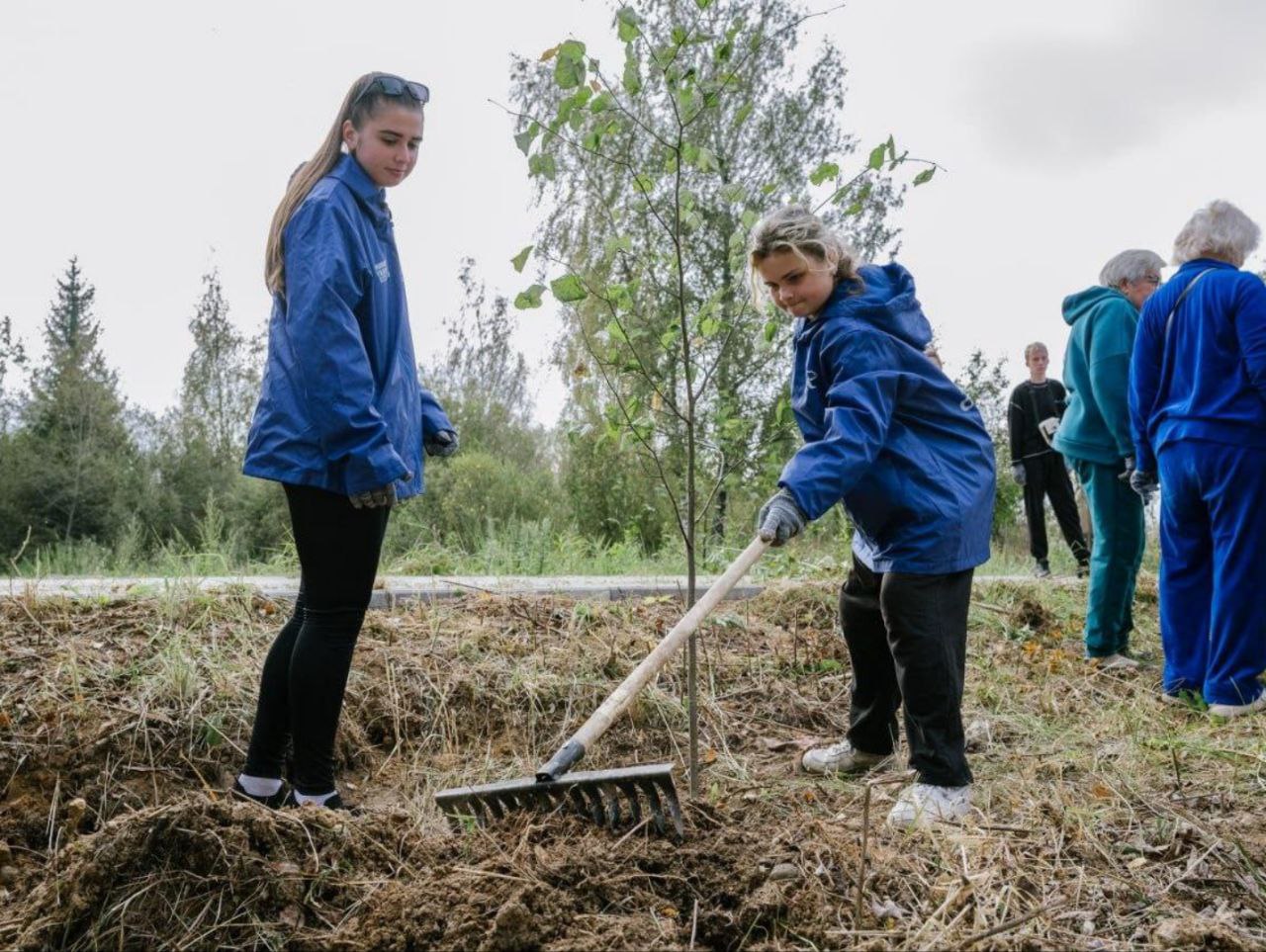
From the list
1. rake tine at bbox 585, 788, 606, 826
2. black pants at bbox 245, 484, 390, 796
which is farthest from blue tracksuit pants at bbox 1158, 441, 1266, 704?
black pants at bbox 245, 484, 390, 796

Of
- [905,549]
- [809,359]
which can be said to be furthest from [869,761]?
[809,359]

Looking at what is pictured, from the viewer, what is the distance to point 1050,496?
32.6 ft

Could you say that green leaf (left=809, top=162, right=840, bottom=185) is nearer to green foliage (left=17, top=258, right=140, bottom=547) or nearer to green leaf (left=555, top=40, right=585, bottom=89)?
green leaf (left=555, top=40, right=585, bottom=89)

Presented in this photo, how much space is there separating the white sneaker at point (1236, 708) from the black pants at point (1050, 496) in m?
5.57

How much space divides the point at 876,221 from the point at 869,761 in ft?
64.5

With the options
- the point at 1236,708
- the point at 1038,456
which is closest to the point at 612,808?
the point at 1236,708

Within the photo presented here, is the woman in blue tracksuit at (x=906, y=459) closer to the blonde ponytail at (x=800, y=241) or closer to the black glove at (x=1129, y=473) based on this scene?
the blonde ponytail at (x=800, y=241)

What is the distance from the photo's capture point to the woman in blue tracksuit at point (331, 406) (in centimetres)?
270

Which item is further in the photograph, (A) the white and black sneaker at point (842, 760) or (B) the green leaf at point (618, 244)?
(A) the white and black sneaker at point (842, 760)

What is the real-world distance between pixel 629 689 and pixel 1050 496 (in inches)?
340

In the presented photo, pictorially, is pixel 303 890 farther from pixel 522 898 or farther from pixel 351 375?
pixel 351 375

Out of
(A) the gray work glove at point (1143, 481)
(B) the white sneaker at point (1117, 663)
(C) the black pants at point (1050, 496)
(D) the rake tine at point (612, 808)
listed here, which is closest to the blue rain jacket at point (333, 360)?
(D) the rake tine at point (612, 808)

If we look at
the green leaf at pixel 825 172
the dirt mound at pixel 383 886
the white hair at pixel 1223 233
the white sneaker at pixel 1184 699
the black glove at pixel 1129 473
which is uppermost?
the white hair at pixel 1223 233

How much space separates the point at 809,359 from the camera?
3.00 m
